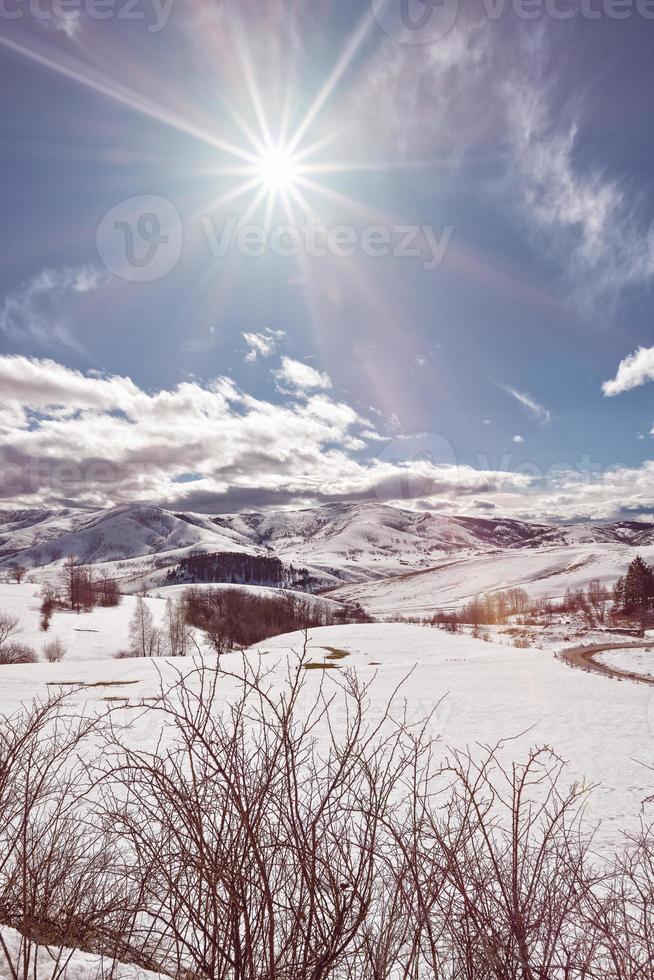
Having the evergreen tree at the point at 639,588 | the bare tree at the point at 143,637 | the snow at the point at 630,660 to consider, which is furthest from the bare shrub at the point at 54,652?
the evergreen tree at the point at 639,588

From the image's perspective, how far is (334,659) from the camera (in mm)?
51531

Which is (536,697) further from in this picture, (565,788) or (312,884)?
(312,884)

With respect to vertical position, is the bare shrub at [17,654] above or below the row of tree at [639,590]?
below

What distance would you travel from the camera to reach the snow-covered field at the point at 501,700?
59.4ft

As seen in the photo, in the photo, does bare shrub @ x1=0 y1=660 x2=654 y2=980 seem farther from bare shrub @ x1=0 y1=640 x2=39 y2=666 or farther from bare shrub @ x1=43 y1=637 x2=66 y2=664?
bare shrub @ x1=43 y1=637 x2=66 y2=664

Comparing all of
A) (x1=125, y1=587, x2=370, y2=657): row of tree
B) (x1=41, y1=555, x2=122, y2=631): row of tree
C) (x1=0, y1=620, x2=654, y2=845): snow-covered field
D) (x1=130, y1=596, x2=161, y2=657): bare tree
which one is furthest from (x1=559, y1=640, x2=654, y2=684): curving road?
(x1=41, y1=555, x2=122, y2=631): row of tree

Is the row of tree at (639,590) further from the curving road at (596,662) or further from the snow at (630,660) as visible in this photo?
the snow at (630,660)

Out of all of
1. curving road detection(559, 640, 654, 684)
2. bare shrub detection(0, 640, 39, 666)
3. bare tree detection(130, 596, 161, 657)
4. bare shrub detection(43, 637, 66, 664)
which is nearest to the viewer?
curving road detection(559, 640, 654, 684)

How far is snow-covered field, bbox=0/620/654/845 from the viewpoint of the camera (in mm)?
18094

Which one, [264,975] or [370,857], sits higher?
[370,857]

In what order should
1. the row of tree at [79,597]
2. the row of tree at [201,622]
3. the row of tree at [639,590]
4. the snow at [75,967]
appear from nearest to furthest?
the snow at [75,967], the row of tree at [201,622], the row of tree at [79,597], the row of tree at [639,590]

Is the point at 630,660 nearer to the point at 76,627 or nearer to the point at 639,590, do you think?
the point at 639,590

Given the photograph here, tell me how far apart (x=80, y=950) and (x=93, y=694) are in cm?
2949

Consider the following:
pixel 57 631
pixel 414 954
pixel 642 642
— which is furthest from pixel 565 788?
pixel 57 631
